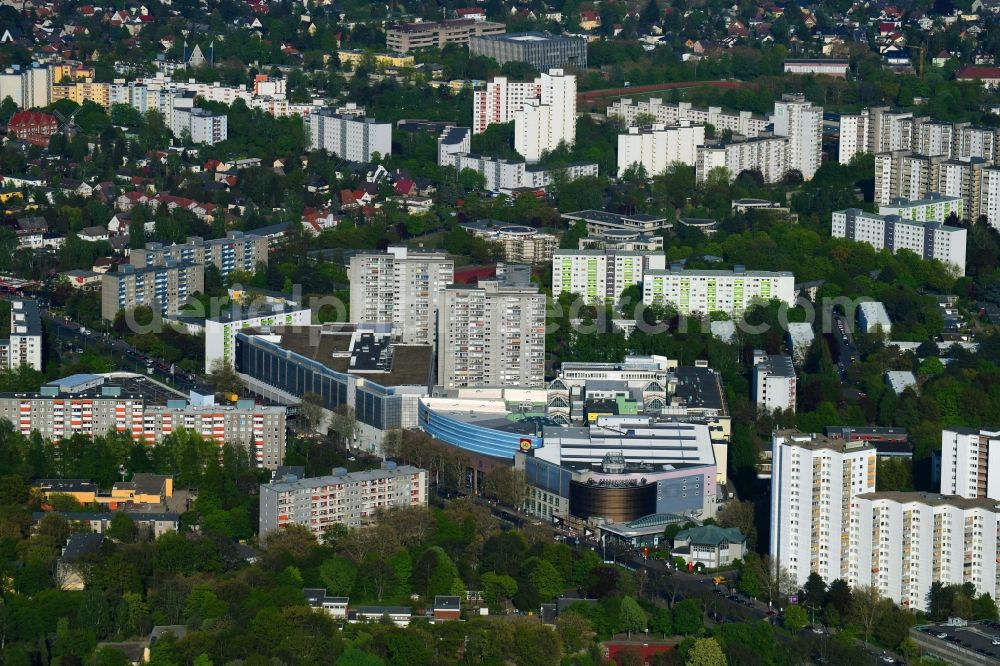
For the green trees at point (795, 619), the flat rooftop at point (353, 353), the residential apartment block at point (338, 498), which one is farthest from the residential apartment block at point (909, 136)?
the green trees at point (795, 619)

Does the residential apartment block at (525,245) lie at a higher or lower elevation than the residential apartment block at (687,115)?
lower

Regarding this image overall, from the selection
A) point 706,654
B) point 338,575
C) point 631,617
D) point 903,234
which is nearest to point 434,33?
point 903,234

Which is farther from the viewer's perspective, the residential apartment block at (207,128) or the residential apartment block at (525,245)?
the residential apartment block at (207,128)

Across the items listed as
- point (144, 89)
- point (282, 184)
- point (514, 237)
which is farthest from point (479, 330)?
point (144, 89)

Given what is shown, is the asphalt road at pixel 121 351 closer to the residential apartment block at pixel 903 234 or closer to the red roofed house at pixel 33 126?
the residential apartment block at pixel 903 234

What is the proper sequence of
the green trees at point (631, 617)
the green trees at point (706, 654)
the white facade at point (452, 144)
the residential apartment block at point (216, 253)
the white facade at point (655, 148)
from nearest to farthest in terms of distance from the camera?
the green trees at point (706, 654)
the green trees at point (631, 617)
the residential apartment block at point (216, 253)
the white facade at point (655, 148)
the white facade at point (452, 144)

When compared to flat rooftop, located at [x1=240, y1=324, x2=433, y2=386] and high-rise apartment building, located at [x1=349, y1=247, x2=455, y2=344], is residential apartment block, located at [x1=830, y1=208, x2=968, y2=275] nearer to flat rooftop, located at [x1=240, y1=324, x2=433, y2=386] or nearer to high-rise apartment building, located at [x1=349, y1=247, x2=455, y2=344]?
high-rise apartment building, located at [x1=349, y1=247, x2=455, y2=344]

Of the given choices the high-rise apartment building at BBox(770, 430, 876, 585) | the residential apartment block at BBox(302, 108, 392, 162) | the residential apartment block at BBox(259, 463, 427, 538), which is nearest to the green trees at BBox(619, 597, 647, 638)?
the high-rise apartment building at BBox(770, 430, 876, 585)
